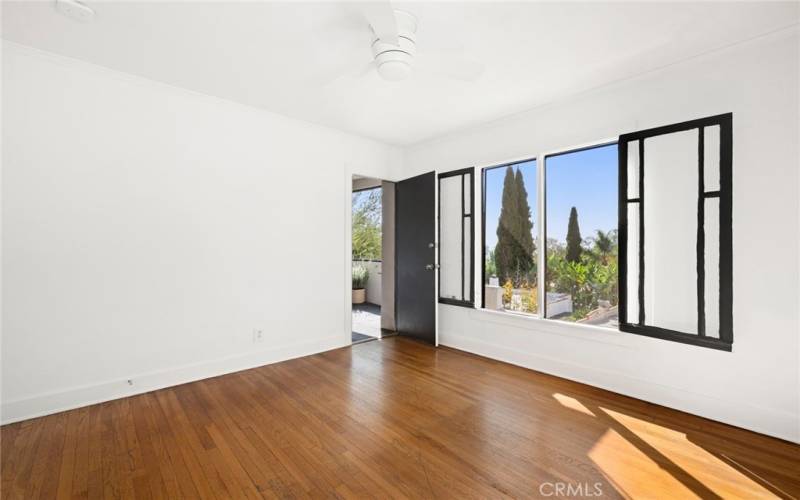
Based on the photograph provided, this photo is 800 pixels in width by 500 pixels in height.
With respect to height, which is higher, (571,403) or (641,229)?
(641,229)

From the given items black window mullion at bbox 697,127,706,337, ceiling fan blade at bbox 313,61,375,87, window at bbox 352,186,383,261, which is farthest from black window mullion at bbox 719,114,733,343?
window at bbox 352,186,383,261

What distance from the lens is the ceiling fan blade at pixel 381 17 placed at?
1.71 meters

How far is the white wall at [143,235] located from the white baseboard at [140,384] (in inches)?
0.4

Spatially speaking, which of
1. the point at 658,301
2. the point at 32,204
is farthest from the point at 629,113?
the point at 32,204

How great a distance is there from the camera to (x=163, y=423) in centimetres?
249

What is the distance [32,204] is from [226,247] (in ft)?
4.50

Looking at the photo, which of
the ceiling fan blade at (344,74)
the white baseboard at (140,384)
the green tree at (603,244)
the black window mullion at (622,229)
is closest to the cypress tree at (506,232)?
the green tree at (603,244)

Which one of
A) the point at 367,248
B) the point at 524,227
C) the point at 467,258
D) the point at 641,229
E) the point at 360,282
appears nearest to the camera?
the point at 641,229

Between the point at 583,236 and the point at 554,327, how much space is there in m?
0.96

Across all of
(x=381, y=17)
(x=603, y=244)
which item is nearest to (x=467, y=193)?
(x=603, y=244)

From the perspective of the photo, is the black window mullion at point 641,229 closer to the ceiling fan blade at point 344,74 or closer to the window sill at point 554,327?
the window sill at point 554,327

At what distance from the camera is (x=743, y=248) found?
2.48 meters

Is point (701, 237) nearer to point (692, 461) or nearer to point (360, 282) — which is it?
point (692, 461)

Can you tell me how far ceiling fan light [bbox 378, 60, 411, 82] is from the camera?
227 centimetres
